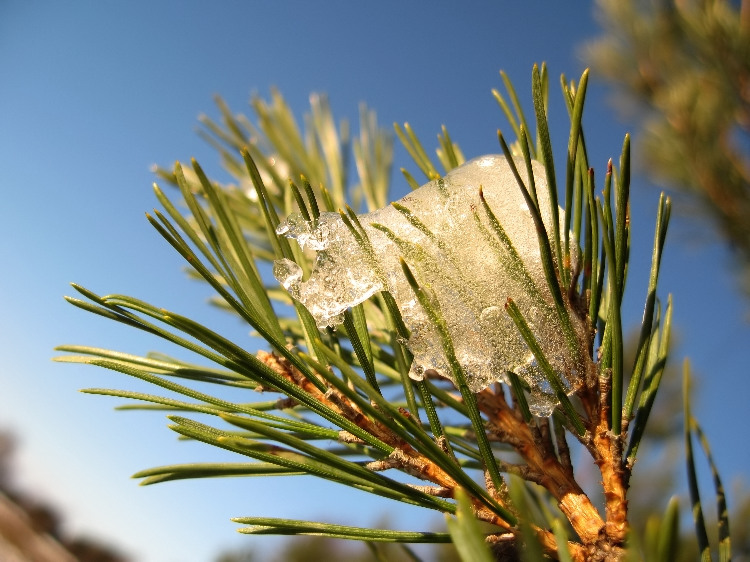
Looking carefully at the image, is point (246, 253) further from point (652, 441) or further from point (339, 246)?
point (652, 441)

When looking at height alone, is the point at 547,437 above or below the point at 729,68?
below

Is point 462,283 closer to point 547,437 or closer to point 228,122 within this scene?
point 547,437

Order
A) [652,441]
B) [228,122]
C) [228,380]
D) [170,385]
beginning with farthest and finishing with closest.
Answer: [652,441]
[228,122]
[228,380]
[170,385]

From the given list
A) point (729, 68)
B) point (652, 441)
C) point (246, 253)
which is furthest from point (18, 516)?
point (729, 68)

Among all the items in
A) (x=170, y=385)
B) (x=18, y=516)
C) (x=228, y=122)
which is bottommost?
(x=18, y=516)

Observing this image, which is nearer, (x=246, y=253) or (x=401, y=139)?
(x=246, y=253)

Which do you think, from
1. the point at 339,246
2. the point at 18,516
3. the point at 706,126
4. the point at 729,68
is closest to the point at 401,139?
the point at 339,246

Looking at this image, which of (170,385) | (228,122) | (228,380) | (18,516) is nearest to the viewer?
(170,385)
